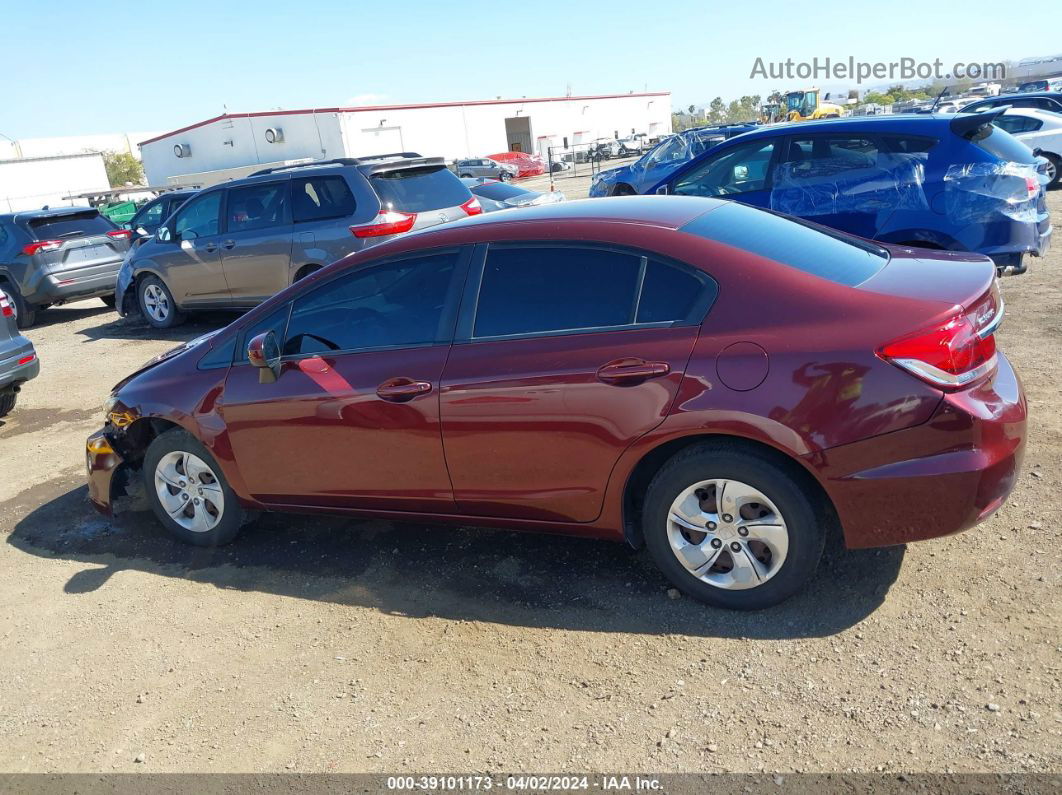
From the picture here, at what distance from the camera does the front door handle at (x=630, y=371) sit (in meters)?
3.35

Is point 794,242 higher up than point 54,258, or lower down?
higher up

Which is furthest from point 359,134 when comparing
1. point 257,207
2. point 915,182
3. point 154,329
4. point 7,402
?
point 915,182

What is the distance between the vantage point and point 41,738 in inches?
131

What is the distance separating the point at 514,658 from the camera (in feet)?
11.3

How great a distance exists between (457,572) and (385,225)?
547 cm

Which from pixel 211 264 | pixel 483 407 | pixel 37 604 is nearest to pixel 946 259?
pixel 483 407

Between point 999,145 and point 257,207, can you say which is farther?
point 257,207

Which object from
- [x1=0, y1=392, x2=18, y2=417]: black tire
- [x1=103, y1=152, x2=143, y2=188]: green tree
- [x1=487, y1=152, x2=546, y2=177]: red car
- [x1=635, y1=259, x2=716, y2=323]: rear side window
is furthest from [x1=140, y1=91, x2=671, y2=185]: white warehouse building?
[x1=635, y1=259, x2=716, y2=323]: rear side window

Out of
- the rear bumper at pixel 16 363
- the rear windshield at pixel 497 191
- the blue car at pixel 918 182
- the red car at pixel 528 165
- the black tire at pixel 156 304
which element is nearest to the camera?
the blue car at pixel 918 182

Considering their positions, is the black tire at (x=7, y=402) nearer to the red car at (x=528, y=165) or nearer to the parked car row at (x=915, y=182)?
the parked car row at (x=915, y=182)

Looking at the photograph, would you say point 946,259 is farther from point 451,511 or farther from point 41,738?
point 41,738

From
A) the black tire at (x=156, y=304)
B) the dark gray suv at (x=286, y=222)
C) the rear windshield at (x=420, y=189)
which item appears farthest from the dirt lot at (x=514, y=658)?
the black tire at (x=156, y=304)

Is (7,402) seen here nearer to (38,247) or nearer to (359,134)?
(38,247)

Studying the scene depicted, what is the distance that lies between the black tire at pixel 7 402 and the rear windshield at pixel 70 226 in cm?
564
